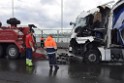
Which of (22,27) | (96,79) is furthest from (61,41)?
(96,79)

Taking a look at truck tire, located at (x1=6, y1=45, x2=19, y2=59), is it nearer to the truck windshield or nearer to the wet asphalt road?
the wet asphalt road

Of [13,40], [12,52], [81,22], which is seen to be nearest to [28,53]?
[13,40]

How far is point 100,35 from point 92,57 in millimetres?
1142

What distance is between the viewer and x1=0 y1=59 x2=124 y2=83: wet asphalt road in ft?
39.2

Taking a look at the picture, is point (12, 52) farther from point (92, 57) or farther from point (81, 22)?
point (92, 57)

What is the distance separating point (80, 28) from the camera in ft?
56.9

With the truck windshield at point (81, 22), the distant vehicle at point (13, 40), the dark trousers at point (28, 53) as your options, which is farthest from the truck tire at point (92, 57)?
the distant vehicle at point (13, 40)

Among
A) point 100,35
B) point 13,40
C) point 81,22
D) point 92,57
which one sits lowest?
point 92,57

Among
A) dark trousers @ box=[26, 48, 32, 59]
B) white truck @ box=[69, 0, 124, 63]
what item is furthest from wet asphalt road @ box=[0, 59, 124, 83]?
white truck @ box=[69, 0, 124, 63]

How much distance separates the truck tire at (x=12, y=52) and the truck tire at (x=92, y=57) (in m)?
4.00

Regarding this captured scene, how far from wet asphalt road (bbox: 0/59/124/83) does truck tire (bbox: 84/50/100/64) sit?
358 mm

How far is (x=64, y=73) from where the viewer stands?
44.1 ft

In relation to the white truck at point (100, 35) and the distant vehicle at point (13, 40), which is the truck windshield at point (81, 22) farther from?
the distant vehicle at point (13, 40)

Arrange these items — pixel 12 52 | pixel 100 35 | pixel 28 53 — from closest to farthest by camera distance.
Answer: pixel 28 53 → pixel 100 35 → pixel 12 52
